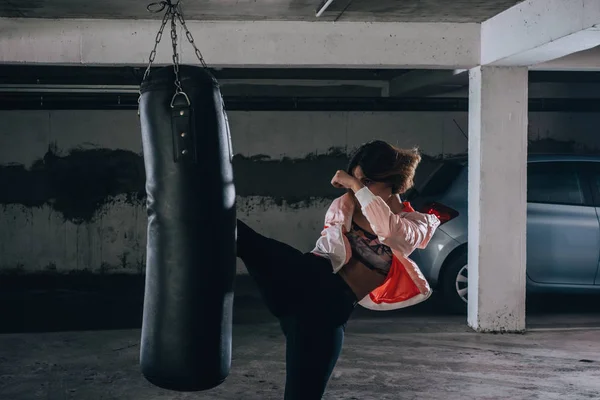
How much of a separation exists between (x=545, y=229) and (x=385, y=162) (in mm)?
3865

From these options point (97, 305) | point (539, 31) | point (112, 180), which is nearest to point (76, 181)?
point (112, 180)

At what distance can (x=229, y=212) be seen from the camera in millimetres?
3211

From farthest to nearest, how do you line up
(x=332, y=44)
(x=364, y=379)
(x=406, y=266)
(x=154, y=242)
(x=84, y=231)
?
(x=84, y=231) → (x=332, y=44) → (x=364, y=379) → (x=406, y=266) → (x=154, y=242)

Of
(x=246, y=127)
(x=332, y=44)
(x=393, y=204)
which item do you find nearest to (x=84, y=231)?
(x=246, y=127)

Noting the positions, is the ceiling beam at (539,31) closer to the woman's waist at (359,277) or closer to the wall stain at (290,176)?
the woman's waist at (359,277)

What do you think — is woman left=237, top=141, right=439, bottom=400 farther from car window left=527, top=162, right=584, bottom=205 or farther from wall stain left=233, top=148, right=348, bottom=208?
wall stain left=233, top=148, right=348, bottom=208

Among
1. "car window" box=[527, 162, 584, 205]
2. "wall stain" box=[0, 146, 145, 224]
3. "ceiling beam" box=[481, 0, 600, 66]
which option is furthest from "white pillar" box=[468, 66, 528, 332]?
"wall stain" box=[0, 146, 145, 224]

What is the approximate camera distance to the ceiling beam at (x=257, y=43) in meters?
6.15

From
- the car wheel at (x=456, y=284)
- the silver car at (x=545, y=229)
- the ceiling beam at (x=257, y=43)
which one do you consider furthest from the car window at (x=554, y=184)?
the ceiling beam at (x=257, y=43)

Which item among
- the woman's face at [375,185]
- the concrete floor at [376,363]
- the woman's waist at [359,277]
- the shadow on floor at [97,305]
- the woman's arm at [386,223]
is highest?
the woman's face at [375,185]

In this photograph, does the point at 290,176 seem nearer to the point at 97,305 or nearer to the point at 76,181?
the point at 76,181

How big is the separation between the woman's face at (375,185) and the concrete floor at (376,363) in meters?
1.53

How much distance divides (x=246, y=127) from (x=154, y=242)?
6.44m

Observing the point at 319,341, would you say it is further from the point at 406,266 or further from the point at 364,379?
the point at 364,379
